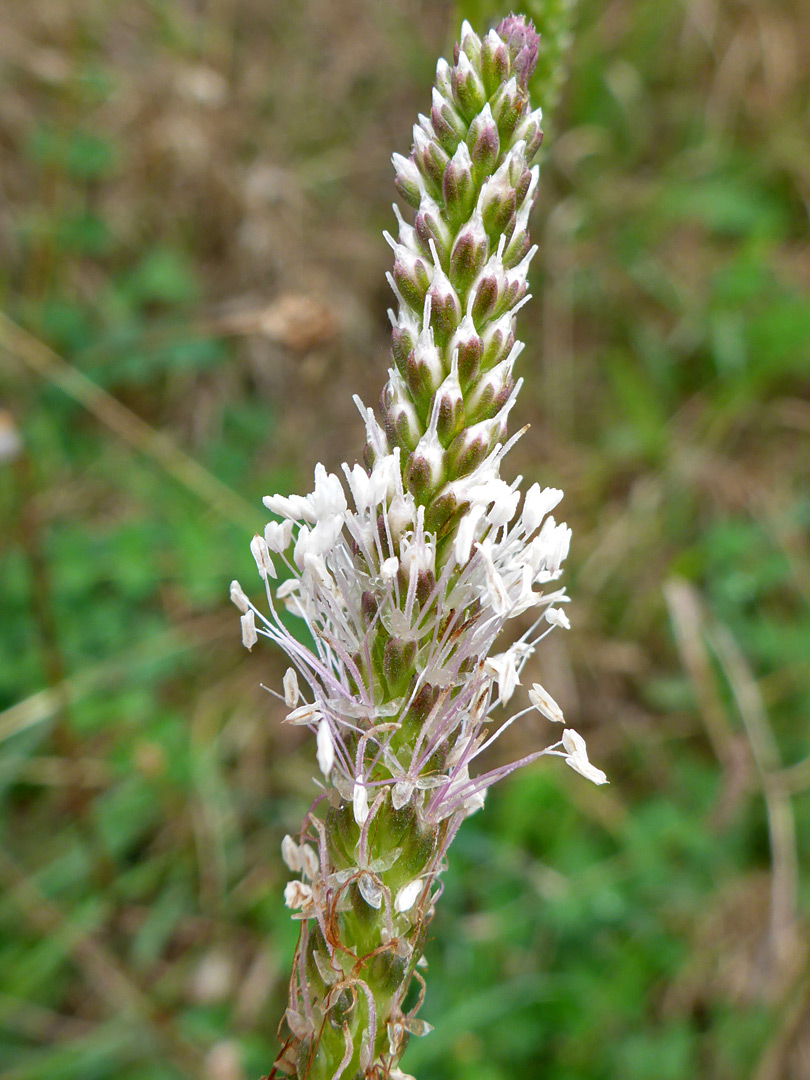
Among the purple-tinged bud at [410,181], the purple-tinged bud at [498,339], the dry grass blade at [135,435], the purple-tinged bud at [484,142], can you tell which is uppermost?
the dry grass blade at [135,435]

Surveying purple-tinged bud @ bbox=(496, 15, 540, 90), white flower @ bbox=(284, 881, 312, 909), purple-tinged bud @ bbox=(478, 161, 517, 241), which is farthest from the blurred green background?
white flower @ bbox=(284, 881, 312, 909)

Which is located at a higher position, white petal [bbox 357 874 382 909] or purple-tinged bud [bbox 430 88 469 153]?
purple-tinged bud [bbox 430 88 469 153]

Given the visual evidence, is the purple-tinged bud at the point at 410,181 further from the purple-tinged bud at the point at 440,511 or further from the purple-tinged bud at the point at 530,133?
the purple-tinged bud at the point at 440,511

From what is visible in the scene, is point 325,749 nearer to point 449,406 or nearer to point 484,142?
point 449,406

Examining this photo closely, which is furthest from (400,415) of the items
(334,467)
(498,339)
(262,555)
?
(334,467)

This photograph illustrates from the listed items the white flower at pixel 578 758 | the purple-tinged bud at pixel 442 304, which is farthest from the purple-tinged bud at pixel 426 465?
the white flower at pixel 578 758

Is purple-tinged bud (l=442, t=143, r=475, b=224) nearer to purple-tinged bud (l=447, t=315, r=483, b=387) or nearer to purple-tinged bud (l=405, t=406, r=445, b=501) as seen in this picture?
purple-tinged bud (l=447, t=315, r=483, b=387)
